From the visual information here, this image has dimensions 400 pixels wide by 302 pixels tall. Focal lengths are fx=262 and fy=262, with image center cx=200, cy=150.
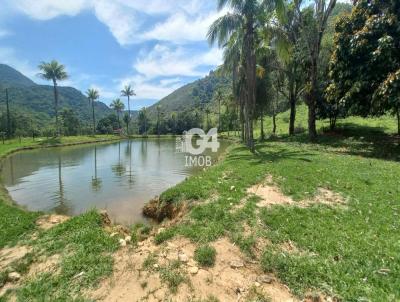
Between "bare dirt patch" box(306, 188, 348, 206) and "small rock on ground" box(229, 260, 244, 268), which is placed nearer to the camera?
→ "small rock on ground" box(229, 260, 244, 268)

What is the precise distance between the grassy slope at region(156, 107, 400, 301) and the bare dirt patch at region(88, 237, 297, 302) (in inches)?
11.7

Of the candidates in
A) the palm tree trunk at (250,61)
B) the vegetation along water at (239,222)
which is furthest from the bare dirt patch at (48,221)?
the palm tree trunk at (250,61)

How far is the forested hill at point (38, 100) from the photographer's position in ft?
378

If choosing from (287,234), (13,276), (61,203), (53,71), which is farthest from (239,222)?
(53,71)

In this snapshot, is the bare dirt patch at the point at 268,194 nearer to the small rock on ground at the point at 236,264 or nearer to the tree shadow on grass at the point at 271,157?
the small rock on ground at the point at 236,264

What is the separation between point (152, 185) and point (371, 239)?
10.3 m

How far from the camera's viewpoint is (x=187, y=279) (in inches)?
161

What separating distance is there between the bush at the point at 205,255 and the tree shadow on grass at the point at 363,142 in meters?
13.1

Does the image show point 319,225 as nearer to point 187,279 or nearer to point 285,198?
point 285,198

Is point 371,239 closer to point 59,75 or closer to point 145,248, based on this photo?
point 145,248

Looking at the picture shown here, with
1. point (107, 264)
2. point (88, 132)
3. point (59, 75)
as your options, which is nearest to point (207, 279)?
point (107, 264)

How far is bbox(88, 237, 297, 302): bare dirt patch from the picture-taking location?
3.84 m

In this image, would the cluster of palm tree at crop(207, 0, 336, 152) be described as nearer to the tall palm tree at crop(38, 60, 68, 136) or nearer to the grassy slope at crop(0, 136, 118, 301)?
the grassy slope at crop(0, 136, 118, 301)

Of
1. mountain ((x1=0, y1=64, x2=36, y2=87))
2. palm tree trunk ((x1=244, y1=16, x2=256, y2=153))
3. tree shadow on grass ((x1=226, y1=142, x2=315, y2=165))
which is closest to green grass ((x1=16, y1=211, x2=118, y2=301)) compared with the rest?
tree shadow on grass ((x1=226, y1=142, x2=315, y2=165))
